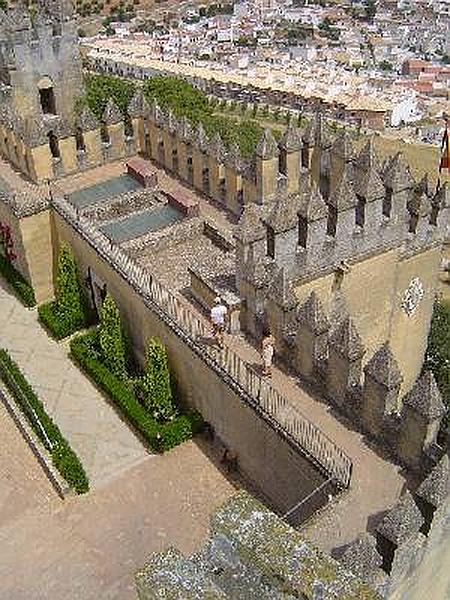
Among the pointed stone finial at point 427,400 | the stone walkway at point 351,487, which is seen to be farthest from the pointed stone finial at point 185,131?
the pointed stone finial at point 427,400

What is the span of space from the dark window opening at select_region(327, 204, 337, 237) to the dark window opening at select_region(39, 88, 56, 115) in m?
15.0

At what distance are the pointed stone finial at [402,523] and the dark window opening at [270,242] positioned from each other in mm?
7734

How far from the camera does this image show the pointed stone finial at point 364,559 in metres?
11.0

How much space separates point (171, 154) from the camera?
90.0 feet

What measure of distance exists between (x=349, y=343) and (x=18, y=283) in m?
16.0

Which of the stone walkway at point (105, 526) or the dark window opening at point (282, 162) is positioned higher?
the dark window opening at point (282, 162)

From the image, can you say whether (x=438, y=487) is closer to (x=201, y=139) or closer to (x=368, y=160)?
(x=368, y=160)

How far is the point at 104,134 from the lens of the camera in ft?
94.3

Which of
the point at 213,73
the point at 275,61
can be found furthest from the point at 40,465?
the point at 275,61

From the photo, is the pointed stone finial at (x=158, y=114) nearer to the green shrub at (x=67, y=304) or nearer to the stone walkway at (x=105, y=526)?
the green shrub at (x=67, y=304)

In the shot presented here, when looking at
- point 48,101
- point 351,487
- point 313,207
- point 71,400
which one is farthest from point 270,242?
point 48,101

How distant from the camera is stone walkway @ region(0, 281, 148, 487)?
21.0 meters

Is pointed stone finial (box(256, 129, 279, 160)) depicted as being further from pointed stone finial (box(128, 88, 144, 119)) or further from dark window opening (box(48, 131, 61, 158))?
dark window opening (box(48, 131, 61, 158))

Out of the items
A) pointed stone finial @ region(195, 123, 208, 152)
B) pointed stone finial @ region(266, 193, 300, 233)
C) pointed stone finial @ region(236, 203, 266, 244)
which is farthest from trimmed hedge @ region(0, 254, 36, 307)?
pointed stone finial @ region(266, 193, 300, 233)
